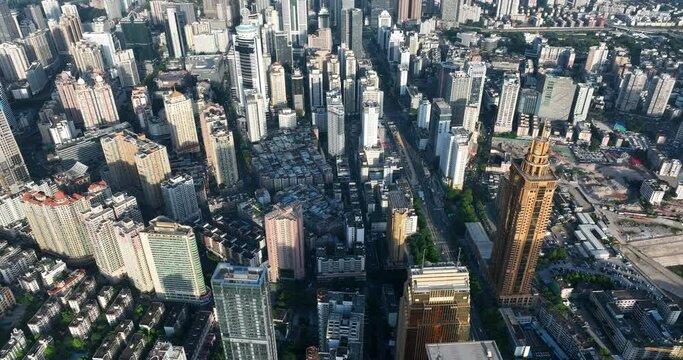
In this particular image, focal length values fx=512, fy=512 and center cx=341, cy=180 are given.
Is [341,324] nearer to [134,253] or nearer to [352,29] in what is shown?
[134,253]

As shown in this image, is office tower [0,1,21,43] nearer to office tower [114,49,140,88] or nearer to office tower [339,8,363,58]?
office tower [114,49,140,88]

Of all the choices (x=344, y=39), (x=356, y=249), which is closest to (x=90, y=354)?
(x=356, y=249)

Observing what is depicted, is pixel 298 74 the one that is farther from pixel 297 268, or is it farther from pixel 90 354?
pixel 90 354

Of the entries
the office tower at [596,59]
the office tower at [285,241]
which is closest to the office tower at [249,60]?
the office tower at [285,241]

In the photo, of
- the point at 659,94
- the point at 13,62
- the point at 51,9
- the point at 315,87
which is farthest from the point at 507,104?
the point at 51,9

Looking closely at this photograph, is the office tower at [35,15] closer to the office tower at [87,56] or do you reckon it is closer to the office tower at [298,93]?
the office tower at [87,56]

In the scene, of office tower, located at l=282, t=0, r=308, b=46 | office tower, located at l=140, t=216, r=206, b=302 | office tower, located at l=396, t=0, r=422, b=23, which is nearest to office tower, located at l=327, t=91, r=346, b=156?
office tower, located at l=140, t=216, r=206, b=302
